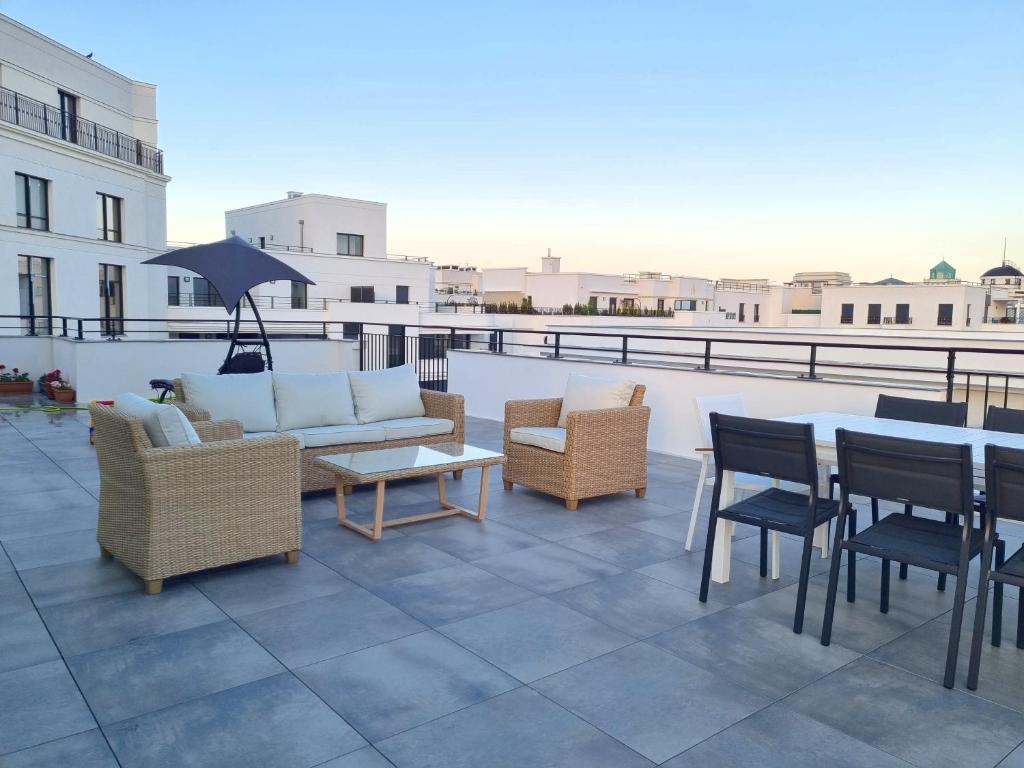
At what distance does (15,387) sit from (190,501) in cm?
880

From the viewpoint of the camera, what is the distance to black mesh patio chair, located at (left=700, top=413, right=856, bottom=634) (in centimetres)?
305

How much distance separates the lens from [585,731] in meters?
2.25

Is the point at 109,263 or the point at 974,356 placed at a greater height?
the point at 109,263

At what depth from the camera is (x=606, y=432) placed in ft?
16.9

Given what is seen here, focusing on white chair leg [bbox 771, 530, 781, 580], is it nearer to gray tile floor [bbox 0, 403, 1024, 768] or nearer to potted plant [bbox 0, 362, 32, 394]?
gray tile floor [bbox 0, 403, 1024, 768]

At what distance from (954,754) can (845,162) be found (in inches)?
565

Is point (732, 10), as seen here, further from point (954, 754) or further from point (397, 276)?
point (397, 276)

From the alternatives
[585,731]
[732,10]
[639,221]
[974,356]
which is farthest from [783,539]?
[639,221]

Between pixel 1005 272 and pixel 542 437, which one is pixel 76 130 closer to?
pixel 542 437

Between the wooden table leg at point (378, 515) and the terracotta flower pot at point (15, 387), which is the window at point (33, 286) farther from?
the wooden table leg at point (378, 515)

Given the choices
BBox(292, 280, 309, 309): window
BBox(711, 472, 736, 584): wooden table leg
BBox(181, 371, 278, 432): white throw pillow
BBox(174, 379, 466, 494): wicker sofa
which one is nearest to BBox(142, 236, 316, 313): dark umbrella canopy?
BBox(181, 371, 278, 432): white throw pillow

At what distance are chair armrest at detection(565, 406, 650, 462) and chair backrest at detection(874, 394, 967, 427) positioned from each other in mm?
1650

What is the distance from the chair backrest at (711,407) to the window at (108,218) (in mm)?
19263

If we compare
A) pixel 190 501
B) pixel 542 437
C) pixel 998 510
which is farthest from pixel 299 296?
pixel 998 510
